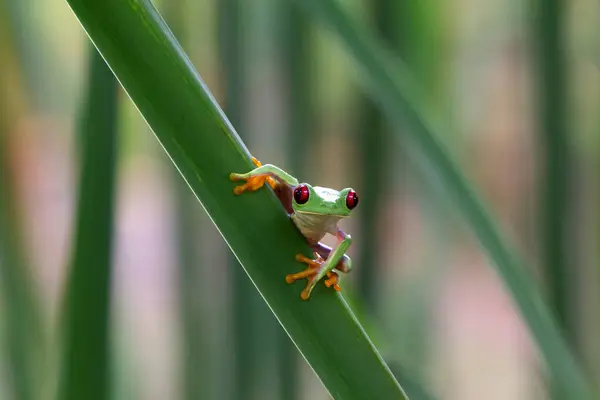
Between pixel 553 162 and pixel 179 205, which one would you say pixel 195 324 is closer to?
pixel 179 205

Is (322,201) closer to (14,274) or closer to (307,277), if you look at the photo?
(307,277)

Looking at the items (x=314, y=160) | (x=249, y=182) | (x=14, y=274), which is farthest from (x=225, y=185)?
(x=314, y=160)

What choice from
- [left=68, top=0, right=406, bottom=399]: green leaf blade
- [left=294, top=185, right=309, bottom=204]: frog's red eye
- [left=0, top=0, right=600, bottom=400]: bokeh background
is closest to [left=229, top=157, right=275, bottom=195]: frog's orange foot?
[left=68, top=0, right=406, bottom=399]: green leaf blade

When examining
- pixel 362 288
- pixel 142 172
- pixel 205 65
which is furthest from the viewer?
pixel 142 172

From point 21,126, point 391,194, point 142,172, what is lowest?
point 142,172

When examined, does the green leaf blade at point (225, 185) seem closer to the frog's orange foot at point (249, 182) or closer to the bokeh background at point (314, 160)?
the frog's orange foot at point (249, 182)

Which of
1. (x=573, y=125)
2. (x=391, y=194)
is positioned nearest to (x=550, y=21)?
(x=573, y=125)

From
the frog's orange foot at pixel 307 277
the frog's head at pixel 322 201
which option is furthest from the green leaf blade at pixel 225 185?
the frog's head at pixel 322 201
